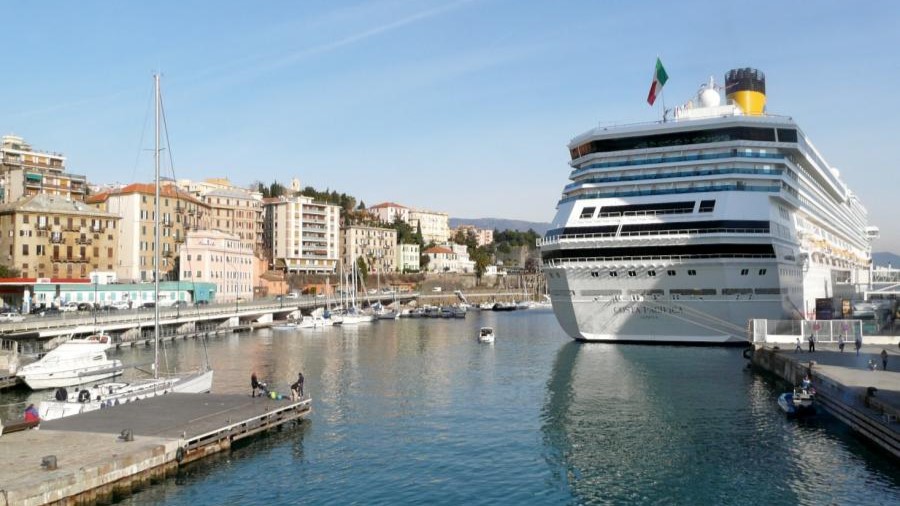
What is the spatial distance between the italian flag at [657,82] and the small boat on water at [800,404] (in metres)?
32.6

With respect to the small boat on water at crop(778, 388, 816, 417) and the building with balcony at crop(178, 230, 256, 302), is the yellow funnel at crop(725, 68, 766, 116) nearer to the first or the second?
the small boat on water at crop(778, 388, 816, 417)

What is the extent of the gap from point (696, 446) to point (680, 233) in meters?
27.9

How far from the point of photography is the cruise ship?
52.1m

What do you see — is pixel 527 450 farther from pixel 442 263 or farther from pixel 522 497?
pixel 442 263

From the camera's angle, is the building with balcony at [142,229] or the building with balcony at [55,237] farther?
the building with balcony at [142,229]

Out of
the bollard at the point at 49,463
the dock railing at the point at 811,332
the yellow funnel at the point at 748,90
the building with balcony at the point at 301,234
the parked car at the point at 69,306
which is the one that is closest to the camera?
the bollard at the point at 49,463

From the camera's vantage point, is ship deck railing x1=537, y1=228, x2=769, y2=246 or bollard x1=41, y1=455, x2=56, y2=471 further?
ship deck railing x1=537, y1=228, x2=769, y2=246

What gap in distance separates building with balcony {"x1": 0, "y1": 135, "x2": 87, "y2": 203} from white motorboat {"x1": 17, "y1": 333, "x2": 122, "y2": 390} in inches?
2680

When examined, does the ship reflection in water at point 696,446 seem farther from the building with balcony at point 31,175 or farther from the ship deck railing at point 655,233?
the building with balcony at point 31,175

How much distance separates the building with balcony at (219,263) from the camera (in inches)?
4149

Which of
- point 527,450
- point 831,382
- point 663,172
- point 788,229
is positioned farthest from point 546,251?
point 527,450

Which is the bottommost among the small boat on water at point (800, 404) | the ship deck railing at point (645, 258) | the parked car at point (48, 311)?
the small boat on water at point (800, 404)

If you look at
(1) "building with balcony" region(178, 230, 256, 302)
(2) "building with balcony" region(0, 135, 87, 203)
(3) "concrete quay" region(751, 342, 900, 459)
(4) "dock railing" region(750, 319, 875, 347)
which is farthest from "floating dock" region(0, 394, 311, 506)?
(2) "building with balcony" region(0, 135, 87, 203)

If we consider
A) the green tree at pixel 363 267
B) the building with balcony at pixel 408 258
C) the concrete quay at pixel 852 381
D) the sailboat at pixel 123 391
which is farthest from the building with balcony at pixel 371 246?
the concrete quay at pixel 852 381
